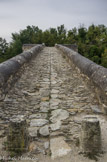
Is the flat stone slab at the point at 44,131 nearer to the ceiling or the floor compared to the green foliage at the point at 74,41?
nearer to the floor

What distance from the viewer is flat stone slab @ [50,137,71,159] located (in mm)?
2260

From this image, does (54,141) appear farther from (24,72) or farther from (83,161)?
(24,72)

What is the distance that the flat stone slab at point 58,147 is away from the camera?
89.0 inches

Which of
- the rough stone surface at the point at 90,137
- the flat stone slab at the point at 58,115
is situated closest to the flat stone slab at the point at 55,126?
the flat stone slab at the point at 58,115

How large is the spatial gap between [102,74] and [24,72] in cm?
351

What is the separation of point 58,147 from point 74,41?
28.4 meters

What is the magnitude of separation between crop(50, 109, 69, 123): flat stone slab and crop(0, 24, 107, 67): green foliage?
786 inches

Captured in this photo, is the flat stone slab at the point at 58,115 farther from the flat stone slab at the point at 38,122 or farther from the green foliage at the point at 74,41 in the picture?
the green foliage at the point at 74,41

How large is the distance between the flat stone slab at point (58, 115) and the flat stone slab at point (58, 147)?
2.00ft

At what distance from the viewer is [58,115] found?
3.33m

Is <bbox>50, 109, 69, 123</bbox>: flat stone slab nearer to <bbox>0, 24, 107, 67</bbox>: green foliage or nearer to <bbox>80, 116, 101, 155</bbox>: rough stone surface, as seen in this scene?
<bbox>80, 116, 101, 155</bbox>: rough stone surface

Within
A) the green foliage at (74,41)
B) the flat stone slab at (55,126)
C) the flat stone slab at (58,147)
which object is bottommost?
the flat stone slab at (58,147)

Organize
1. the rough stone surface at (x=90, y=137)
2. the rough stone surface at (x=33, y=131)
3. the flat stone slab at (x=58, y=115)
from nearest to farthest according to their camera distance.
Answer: the rough stone surface at (x=90, y=137) → the rough stone surface at (x=33, y=131) → the flat stone slab at (x=58, y=115)

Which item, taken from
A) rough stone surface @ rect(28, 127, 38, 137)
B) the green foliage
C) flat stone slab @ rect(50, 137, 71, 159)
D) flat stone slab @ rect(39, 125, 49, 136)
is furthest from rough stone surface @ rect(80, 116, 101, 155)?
the green foliage
